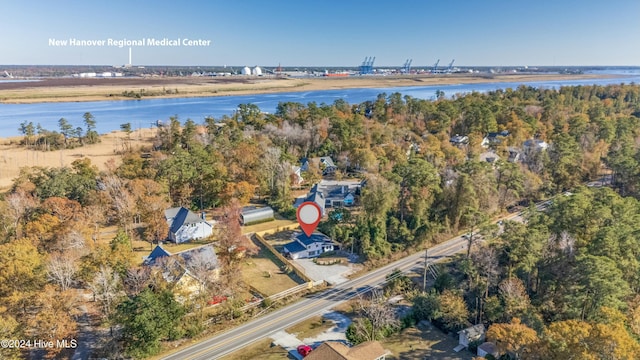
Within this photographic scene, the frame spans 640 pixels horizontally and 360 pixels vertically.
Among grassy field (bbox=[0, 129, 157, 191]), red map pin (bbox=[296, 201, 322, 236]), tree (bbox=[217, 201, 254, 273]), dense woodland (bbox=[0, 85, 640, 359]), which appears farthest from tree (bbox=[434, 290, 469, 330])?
grassy field (bbox=[0, 129, 157, 191])

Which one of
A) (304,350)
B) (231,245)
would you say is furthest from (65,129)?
(304,350)

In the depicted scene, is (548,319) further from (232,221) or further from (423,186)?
(232,221)

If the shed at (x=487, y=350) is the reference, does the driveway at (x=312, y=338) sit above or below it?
below

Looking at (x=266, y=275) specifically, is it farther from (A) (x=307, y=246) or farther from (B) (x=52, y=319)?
(B) (x=52, y=319)

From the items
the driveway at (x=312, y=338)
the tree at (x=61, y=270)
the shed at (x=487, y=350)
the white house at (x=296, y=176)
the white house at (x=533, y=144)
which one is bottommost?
the driveway at (x=312, y=338)

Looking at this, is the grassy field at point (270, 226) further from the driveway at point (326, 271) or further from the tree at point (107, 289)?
the tree at point (107, 289)

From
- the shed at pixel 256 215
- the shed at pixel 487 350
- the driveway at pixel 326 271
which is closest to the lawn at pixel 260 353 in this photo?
the driveway at pixel 326 271
